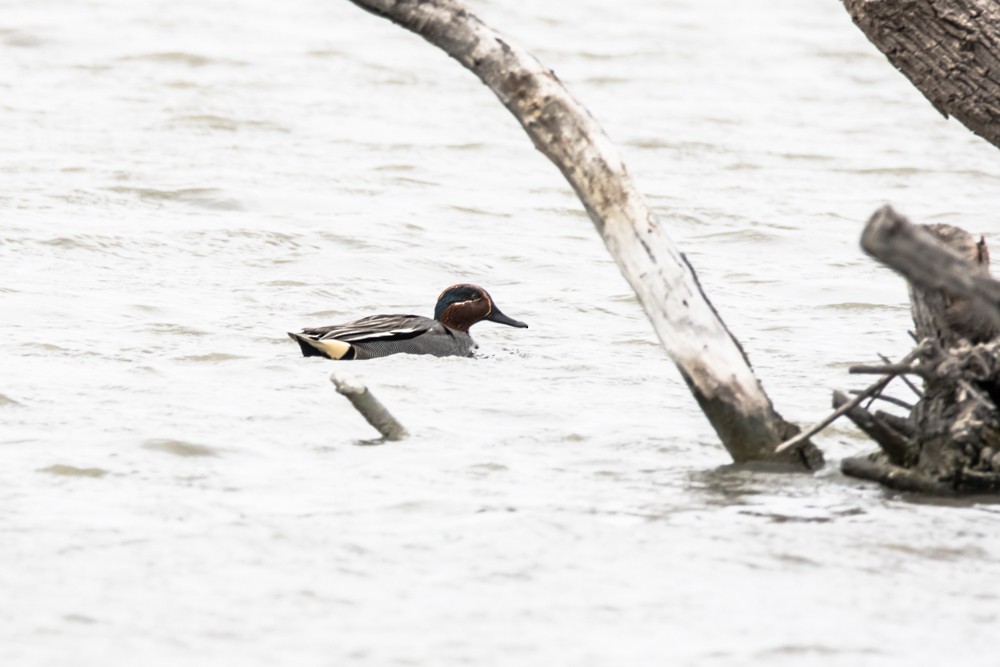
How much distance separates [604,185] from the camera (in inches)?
232

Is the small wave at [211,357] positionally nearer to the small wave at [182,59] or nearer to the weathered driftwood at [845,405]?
the weathered driftwood at [845,405]

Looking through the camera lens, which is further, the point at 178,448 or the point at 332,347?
the point at 332,347

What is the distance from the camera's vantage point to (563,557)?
18.4 feet

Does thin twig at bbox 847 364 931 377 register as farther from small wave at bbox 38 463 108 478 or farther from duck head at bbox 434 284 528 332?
duck head at bbox 434 284 528 332

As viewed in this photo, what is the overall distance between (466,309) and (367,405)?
10.5 feet

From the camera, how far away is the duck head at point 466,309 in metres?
10.1

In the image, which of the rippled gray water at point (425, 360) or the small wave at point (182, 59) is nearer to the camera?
the rippled gray water at point (425, 360)

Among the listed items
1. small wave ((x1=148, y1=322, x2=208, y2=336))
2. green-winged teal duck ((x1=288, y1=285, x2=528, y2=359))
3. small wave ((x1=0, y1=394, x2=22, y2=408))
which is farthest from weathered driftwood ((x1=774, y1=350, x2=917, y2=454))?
small wave ((x1=148, y1=322, x2=208, y2=336))

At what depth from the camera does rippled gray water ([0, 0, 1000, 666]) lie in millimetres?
5109

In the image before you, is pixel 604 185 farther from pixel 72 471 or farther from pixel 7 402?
pixel 7 402

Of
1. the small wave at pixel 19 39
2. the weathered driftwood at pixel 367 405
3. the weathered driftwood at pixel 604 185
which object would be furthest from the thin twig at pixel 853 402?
the small wave at pixel 19 39

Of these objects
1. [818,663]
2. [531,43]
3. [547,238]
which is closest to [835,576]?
[818,663]

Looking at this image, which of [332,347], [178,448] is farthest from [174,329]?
[178,448]

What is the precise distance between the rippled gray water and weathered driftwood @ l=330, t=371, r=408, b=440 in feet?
0.33
